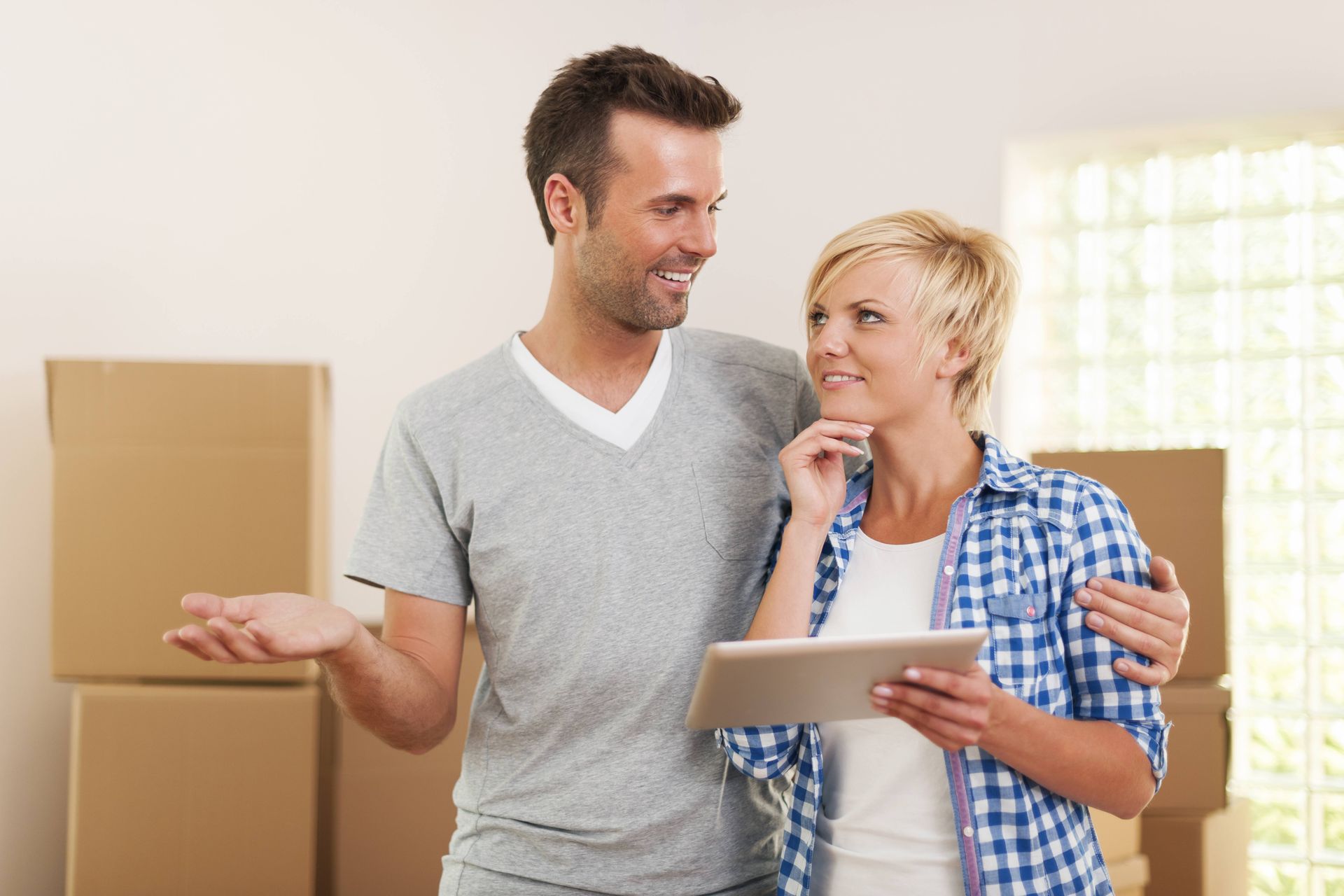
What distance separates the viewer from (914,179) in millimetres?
2965

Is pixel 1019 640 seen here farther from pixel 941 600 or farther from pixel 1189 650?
pixel 1189 650

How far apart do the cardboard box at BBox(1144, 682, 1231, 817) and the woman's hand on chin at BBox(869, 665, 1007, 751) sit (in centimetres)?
128

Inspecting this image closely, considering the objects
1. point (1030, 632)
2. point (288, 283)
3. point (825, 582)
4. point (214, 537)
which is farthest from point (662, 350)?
point (288, 283)

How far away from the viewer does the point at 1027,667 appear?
3.65 ft

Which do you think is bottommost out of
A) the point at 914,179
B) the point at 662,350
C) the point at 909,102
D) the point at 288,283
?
the point at 662,350

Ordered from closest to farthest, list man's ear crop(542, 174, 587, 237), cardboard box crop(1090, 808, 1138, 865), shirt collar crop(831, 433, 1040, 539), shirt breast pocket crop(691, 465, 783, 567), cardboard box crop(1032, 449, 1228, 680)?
shirt collar crop(831, 433, 1040, 539)
shirt breast pocket crop(691, 465, 783, 567)
man's ear crop(542, 174, 587, 237)
cardboard box crop(1090, 808, 1138, 865)
cardboard box crop(1032, 449, 1228, 680)

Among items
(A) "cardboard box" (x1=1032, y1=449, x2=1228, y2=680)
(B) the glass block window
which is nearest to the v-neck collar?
(A) "cardboard box" (x1=1032, y1=449, x2=1228, y2=680)

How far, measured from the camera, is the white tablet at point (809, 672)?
2.90 ft

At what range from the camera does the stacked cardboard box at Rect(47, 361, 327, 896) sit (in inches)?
67.1

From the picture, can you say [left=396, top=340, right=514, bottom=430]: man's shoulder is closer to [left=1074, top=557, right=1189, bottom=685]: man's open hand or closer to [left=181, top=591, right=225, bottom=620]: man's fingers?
[left=181, top=591, right=225, bottom=620]: man's fingers

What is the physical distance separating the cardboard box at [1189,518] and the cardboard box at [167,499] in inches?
52.8

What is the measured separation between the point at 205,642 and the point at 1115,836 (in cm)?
157

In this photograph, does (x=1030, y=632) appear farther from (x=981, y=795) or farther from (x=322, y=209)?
(x=322, y=209)

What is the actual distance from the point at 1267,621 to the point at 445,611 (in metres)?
2.29
